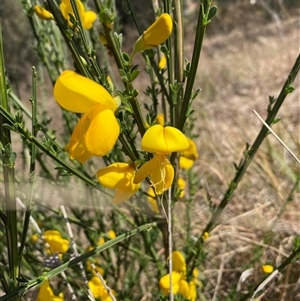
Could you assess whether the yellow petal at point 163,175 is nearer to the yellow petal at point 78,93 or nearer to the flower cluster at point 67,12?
the yellow petal at point 78,93

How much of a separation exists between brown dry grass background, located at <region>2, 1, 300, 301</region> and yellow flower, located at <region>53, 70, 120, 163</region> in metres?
0.78

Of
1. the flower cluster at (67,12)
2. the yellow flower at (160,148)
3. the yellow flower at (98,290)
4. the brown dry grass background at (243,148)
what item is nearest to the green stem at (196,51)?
the yellow flower at (160,148)

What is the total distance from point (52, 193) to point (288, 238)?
2.53 feet

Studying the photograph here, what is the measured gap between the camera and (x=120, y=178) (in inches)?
30.6

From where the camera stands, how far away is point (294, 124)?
2869 mm

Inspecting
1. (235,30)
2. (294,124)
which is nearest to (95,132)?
(294,124)

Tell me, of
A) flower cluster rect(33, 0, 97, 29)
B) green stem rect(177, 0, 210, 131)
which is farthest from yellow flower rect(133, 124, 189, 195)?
flower cluster rect(33, 0, 97, 29)

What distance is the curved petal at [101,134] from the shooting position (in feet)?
2.08

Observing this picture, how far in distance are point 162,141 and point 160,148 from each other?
11 mm

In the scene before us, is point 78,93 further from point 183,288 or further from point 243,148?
point 243,148

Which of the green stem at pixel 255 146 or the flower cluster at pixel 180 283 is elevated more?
the green stem at pixel 255 146

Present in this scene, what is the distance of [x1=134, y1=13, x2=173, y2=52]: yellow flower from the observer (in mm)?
664

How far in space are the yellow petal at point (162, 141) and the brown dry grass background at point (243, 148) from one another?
685mm

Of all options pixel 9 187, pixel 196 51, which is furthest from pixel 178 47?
pixel 9 187
